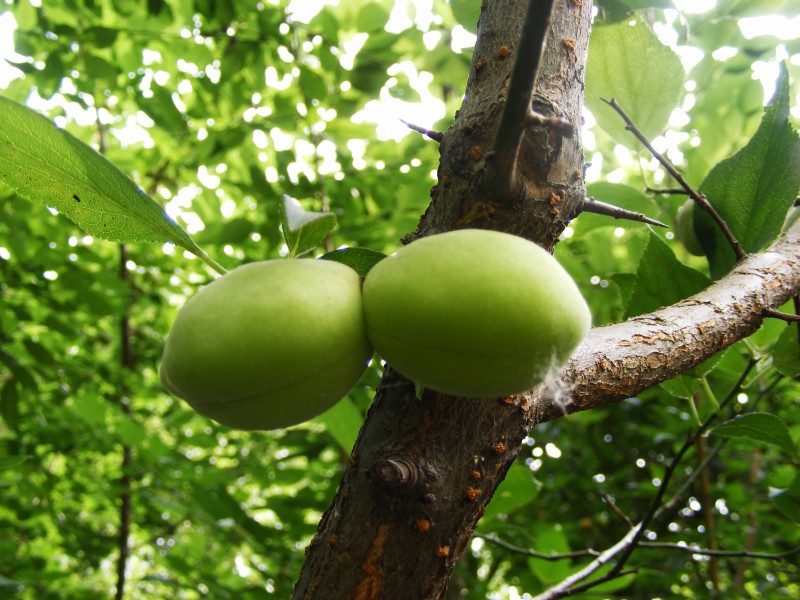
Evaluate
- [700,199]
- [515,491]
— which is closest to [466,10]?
[700,199]

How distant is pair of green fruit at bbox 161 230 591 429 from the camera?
2.26 feet

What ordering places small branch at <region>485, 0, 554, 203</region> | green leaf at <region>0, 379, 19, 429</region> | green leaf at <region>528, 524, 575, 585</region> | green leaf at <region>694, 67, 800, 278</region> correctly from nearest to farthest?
small branch at <region>485, 0, 554, 203</region>, green leaf at <region>694, 67, 800, 278</region>, green leaf at <region>528, 524, 575, 585</region>, green leaf at <region>0, 379, 19, 429</region>

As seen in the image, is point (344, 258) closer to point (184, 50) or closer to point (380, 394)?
point (380, 394)

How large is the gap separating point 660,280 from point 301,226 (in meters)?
0.86

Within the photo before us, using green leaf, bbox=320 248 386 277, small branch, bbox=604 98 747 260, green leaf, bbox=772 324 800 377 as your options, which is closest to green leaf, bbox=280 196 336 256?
green leaf, bbox=320 248 386 277

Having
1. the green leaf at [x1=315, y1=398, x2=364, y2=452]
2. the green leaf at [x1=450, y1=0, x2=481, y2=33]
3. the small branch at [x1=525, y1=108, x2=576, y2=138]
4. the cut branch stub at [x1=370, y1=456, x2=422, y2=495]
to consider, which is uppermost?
the green leaf at [x1=450, y1=0, x2=481, y2=33]

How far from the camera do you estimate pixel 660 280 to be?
53.2 inches

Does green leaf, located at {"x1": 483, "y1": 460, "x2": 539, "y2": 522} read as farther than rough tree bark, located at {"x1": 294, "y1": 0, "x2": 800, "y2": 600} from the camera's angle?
Yes

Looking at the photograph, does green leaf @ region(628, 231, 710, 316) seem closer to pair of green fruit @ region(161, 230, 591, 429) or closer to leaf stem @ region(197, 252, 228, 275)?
pair of green fruit @ region(161, 230, 591, 429)

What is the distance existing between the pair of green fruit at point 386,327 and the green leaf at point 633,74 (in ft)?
2.66

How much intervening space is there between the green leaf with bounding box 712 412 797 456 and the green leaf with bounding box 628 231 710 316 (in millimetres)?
299

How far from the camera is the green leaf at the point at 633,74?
1.35 m

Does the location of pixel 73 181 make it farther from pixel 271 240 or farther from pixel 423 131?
pixel 271 240

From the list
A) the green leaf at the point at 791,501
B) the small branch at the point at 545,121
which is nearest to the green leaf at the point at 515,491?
the green leaf at the point at 791,501
